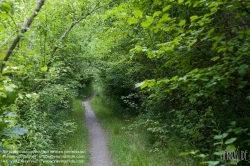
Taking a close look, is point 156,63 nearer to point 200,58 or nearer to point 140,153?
point 200,58

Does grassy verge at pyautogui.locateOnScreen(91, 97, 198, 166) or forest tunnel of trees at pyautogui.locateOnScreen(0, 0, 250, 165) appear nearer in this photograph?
forest tunnel of trees at pyautogui.locateOnScreen(0, 0, 250, 165)

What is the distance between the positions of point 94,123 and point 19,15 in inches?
415

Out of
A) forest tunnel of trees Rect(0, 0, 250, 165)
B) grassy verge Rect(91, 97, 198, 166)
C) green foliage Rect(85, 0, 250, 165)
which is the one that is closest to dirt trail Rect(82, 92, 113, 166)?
grassy verge Rect(91, 97, 198, 166)

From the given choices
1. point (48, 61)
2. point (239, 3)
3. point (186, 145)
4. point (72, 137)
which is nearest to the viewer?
point (239, 3)

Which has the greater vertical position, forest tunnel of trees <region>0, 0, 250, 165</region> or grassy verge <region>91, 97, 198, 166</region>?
forest tunnel of trees <region>0, 0, 250, 165</region>

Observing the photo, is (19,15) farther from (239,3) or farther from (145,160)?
(145,160)

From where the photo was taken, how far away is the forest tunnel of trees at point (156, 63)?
9.16 ft

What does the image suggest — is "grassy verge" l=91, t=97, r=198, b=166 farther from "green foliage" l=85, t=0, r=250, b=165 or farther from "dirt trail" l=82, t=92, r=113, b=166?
"green foliage" l=85, t=0, r=250, b=165

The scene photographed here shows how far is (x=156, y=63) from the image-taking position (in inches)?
284

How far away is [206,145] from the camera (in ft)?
16.4

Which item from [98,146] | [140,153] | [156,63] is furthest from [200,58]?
[98,146]

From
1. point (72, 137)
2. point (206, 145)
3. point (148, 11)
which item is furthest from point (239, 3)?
point (72, 137)

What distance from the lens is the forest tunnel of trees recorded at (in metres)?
2.79

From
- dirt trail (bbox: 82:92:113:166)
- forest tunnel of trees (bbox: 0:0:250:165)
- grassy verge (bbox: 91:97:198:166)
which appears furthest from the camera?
dirt trail (bbox: 82:92:113:166)
